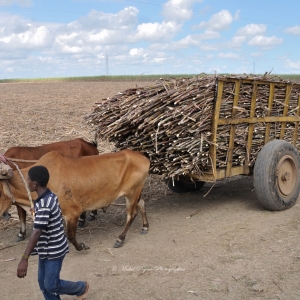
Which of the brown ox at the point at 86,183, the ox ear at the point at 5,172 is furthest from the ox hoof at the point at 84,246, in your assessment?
the ox ear at the point at 5,172

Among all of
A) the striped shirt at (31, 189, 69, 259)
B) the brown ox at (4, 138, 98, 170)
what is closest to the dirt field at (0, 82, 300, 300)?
the striped shirt at (31, 189, 69, 259)

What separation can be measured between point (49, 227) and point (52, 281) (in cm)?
48

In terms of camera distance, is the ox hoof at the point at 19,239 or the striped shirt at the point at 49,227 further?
the ox hoof at the point at 19,239

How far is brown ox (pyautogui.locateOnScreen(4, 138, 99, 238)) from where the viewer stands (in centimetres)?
617

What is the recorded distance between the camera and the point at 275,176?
258 inches

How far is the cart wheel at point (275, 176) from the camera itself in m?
6.46

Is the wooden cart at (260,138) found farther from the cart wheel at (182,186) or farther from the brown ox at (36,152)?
the brown ox at (36,152)

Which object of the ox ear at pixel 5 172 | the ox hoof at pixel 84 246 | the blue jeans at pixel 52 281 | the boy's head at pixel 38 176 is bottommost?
the ox hoof at pixel 84 246

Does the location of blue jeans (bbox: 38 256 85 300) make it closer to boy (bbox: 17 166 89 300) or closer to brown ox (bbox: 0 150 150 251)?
boy (bbox: 17 166 89 300)

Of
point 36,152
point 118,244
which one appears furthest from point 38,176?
point 36,152

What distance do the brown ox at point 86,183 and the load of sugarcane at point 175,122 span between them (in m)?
0.36

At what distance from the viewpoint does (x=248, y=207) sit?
7.04 meters

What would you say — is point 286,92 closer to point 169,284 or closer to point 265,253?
point 265,253

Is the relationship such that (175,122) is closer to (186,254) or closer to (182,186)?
(186,254)
